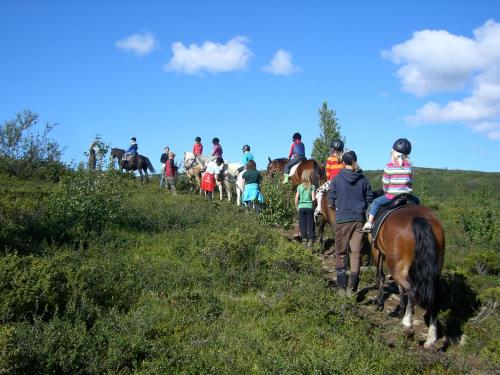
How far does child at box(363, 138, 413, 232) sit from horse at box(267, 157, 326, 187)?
5871 mm

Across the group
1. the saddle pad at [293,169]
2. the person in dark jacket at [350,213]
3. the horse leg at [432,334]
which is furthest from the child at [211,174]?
the horse leg at [432,334]

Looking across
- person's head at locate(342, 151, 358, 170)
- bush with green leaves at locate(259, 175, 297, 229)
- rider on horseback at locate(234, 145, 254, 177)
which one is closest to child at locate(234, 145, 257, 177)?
rider on horseback at locate(234, 145, 254, 177)

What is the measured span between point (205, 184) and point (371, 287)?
11.7 metres

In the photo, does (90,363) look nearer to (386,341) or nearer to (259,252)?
(386,341)

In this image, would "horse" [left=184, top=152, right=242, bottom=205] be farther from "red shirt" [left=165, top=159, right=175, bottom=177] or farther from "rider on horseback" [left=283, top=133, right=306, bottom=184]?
"rider on horseback" [left=283, top=133, right=306, bottom=184]

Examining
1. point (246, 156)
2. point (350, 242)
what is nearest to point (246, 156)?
point (246, 156)

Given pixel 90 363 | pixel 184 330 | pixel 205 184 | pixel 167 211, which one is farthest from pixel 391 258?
pixel 205 184

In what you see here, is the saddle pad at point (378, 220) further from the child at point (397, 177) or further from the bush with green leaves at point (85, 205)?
the bush with green leaves at point (85, 205)

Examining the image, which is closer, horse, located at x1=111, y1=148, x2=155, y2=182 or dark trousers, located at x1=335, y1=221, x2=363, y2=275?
dark trousers, located at x1=335, y1=221, x2=363, y2=275

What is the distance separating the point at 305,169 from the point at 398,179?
7.67 meters

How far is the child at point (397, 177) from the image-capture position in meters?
7.77

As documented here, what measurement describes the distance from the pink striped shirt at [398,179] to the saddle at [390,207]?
10 centimetres

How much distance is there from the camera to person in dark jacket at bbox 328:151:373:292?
8.19 m

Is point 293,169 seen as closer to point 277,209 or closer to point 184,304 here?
point 277,209
